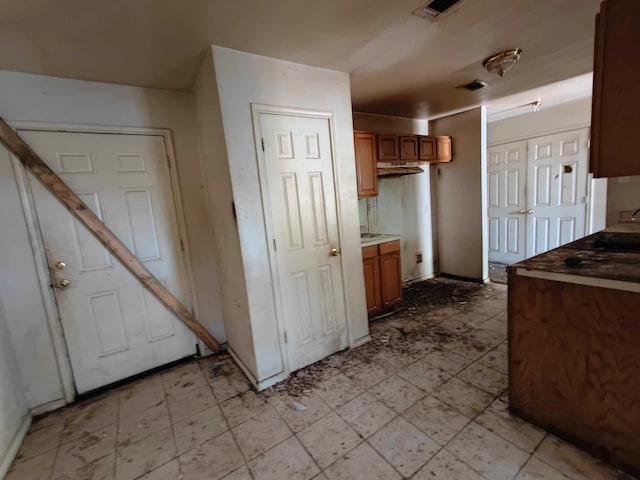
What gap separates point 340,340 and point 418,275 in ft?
7.36

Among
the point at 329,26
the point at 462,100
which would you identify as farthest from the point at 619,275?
the point at 462,100

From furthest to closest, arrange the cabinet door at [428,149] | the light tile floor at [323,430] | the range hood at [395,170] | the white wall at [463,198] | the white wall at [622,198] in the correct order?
the white wall at [463,198], the cabinet door at [428,149], the white wall at [622,198], the range hood at [395,170], the light tile floor at [323,430]

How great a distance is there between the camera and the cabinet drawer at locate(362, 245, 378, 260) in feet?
9.71

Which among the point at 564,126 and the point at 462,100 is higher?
the point at 462,100

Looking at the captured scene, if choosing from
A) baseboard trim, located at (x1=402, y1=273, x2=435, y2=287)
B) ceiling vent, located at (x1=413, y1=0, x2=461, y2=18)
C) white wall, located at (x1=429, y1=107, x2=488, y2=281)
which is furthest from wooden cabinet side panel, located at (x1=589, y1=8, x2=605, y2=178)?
A: baseboard trim, located at (x1=402, y1=273, x2=435, y2=287)

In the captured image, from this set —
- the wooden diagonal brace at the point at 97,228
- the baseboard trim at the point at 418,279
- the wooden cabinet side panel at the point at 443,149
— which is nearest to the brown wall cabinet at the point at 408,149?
the wooden cabinet side panel at the point at 443,149

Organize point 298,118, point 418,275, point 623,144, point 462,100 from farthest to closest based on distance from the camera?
point 418,275, point 462,100, point 298,118, point 623,144

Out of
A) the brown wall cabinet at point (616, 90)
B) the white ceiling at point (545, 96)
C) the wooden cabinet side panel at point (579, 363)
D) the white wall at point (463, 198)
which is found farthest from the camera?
the white wall at point (463, 198)

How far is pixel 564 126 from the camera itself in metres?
3.97

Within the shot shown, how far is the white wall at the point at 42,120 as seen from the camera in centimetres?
189

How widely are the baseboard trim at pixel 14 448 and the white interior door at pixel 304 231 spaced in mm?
1676

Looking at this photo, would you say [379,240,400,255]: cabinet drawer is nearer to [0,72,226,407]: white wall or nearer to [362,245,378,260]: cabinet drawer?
[362,245,378,260]: cabinet drawer

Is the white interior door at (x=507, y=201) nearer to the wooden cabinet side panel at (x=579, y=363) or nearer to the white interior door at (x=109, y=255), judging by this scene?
the wooden cabinet side panel at (x=579, y=363)

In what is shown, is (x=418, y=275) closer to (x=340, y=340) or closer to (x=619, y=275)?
(x=340, y=340)
